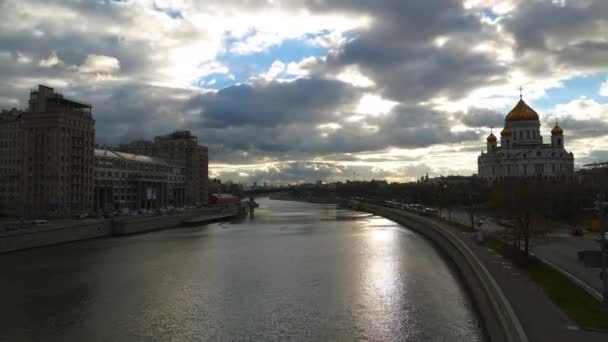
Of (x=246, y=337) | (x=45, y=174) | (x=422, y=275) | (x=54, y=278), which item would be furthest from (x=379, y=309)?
(x=45, y=174)

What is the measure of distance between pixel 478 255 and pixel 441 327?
1201 centimetres

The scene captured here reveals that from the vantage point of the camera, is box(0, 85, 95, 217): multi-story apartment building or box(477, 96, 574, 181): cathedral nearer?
box(0, 85, 95, 217): multi-story apartment building

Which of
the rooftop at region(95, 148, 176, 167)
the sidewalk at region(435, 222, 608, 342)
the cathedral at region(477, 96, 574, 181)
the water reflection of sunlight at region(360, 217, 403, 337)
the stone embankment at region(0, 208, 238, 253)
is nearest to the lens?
the sidewalk at region(435, 222, 608, 342)

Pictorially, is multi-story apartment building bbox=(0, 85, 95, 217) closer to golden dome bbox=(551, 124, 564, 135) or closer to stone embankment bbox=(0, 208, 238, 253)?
stone embankment bbox=(0, 208, 238, 253)

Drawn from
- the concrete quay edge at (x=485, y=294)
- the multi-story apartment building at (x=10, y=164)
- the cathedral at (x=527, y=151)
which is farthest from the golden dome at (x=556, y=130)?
the multi-story apartment building at (x=10, y=164)

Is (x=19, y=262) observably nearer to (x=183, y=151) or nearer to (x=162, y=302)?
(x=162, y=302)

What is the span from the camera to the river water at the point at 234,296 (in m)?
21.2

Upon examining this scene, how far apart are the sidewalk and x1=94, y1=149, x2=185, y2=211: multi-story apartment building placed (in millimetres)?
75057

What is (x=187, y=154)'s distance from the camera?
5251 inches

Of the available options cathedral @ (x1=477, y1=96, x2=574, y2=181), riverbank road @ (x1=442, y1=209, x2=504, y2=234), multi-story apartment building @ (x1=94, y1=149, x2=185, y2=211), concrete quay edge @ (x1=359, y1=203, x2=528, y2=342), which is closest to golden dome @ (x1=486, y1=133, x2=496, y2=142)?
cathedral @ (x1=477, y1=96, x2=574, y2=181)

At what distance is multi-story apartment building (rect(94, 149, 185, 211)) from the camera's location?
302ft

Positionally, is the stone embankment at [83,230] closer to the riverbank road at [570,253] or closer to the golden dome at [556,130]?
the riverbank road at [570,253]

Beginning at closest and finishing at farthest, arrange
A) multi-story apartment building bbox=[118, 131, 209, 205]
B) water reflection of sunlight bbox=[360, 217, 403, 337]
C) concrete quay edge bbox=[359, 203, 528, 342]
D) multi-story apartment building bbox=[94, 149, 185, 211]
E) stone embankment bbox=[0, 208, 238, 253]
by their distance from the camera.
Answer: concrete quay edge bbox=[359, 203, 528, 342]
water reflection of sunlight bbox=[360, 217, 403, 337]
stone embankment bbox=[0, 208, 238, 253]
multi-story apartment building bbox=[94, 149, 185, 211]
multi-story apartment building bbox=[118, 131, 209, 205]

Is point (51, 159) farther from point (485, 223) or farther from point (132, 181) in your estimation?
Answer: point (485, 223)
